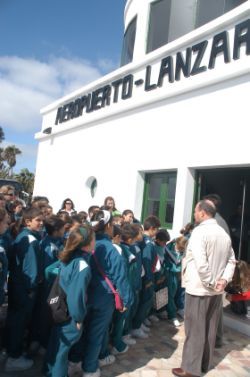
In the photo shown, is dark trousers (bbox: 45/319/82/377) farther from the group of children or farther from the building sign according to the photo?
the building sign

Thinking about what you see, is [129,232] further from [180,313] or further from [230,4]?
[230,4]

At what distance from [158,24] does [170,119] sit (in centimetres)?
320

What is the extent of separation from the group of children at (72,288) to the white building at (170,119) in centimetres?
327

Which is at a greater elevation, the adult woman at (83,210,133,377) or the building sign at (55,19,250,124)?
the building sign at (55,19,250,124)

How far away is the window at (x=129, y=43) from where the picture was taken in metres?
10.8

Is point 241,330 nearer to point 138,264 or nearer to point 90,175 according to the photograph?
point 138,264

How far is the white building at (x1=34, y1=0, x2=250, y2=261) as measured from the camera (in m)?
6.90

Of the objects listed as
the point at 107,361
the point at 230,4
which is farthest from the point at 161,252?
the point at 230,4

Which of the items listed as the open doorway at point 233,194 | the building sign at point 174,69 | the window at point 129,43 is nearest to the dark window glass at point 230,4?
the building sign at point 174,69

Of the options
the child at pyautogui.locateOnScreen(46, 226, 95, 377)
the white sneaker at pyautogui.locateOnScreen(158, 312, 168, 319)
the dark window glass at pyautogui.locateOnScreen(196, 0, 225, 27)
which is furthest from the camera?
the dark window glass at pyautogui.locateOnScreen(196, 0, 225, 27)

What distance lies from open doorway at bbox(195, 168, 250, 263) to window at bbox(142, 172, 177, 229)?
697mm

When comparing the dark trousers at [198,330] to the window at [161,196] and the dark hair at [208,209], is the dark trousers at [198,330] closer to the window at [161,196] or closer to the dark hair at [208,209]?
the dark hair at [208,209]

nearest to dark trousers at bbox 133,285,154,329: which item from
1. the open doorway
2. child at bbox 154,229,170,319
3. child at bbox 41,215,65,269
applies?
child at bbox 154,229,170,319

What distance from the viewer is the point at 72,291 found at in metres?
3.28
